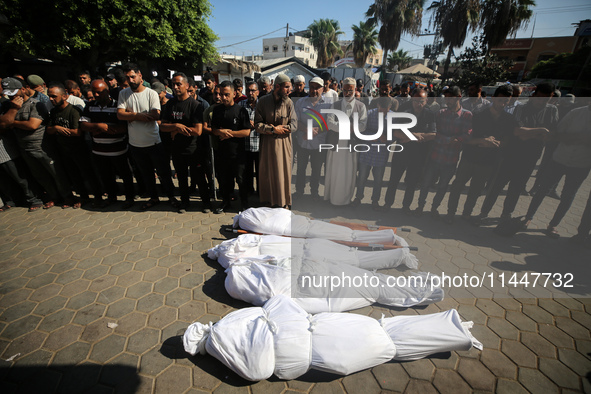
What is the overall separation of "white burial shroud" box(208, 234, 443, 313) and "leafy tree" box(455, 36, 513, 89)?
51.2 feet

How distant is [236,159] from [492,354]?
144 inches

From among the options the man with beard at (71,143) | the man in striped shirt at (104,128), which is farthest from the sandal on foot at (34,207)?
the man in striped shirt at (104,128)

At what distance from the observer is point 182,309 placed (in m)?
2.37

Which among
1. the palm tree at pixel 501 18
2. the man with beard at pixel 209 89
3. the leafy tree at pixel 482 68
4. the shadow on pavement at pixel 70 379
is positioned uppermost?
the palm tree at pixel 501 18

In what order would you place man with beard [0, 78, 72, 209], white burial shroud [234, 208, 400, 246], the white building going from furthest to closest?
the white building
man with beard [0, 78, 72, 209]
white burial shroud [234, 208, 400, 246]

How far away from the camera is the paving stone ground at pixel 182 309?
5.92 feet

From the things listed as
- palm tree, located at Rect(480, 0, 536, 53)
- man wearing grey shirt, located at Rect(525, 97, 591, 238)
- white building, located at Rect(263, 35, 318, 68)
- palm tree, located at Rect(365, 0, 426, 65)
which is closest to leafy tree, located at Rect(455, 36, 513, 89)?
palm tree, located at Rect(480, 0, 536, 53)

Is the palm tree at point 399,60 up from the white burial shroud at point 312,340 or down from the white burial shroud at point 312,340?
up

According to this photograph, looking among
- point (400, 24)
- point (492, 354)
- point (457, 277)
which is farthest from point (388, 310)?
point (400, 24)

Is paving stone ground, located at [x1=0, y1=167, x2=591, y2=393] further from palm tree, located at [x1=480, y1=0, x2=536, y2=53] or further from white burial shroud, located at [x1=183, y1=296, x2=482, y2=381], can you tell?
palm tree, located at [x1=480, y1=0, x2=536, y2=53]

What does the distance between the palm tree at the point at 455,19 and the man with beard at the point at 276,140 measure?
1900 centimetres

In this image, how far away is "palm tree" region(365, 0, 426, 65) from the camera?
23.5 m

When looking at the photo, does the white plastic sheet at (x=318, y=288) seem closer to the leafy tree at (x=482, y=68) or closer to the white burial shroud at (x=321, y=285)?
the white burial shroud at (x=321, y=285)

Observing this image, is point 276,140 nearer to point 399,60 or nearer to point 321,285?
point 321,285
